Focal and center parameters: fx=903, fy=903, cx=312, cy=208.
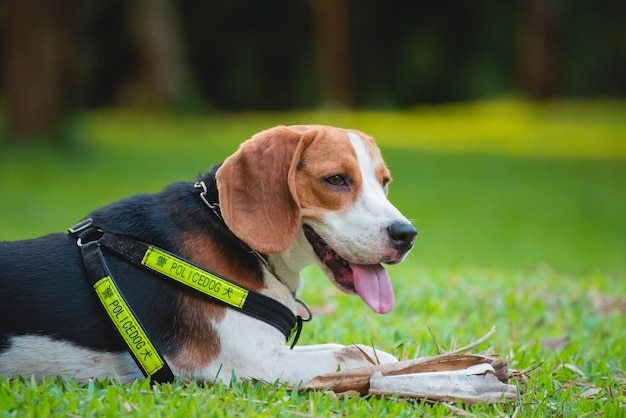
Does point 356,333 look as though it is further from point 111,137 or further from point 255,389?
point 111,137

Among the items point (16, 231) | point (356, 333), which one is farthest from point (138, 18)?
point (356, 333)

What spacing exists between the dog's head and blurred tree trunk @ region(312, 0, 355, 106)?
27.6 m

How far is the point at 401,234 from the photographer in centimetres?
443

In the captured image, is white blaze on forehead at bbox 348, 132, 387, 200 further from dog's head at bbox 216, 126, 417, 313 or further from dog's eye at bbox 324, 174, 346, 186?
dog's eye at bbox 324, 174, 346, 186

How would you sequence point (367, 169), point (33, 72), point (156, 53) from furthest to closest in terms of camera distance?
point (156, 53) < point (33, 72) < point (367, 169)

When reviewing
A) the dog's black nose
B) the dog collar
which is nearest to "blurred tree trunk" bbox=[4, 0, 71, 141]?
the dog collar

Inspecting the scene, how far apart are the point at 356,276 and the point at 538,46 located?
91.5 ft

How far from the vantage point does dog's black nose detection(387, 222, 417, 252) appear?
4426 millimetres

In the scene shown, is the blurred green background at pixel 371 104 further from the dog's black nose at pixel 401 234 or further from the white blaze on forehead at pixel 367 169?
the dog's black nose at pixel 401 234

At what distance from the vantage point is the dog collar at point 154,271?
424 cm

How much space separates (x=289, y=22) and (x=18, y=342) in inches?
1346

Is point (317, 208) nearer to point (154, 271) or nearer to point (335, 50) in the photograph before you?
point (154, 271)

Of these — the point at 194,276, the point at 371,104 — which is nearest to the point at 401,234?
the point at 194,276

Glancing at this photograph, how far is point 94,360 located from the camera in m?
4.32
